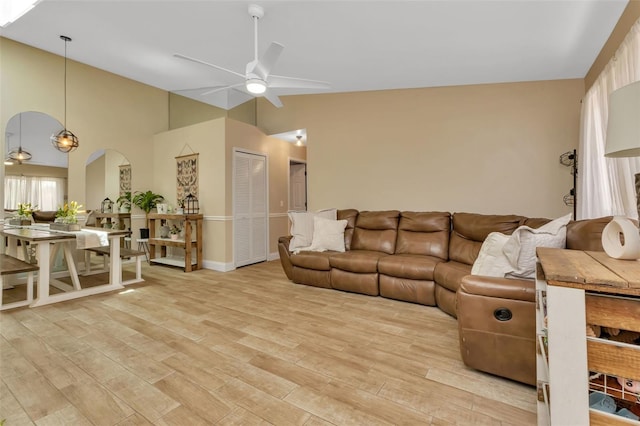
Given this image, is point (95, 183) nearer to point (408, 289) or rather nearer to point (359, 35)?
point (359, 35)

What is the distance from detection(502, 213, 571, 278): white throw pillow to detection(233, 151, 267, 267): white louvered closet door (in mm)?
4019

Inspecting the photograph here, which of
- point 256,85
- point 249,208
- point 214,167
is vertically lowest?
point 249,208

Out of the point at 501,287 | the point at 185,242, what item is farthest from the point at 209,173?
the point at 501,287

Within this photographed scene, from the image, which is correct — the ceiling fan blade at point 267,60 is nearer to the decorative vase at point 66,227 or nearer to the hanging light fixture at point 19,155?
the decorative vase at point 66,227

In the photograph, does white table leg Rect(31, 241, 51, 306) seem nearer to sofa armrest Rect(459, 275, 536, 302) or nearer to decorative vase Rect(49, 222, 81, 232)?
decorative vase Rect(49, 222, 81, 232)

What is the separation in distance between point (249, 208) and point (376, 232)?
8.01 ft

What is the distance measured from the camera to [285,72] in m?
3.92

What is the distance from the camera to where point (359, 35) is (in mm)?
2945

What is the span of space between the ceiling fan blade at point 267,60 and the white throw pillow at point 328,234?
204 cm

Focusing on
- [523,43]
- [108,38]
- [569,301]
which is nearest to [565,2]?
[523,43]

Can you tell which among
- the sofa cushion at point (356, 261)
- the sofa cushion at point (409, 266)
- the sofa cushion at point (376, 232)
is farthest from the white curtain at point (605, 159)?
the sofa cushion at point (356, 261)

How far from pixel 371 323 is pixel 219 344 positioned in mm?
1333

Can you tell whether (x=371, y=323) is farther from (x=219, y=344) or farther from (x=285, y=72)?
(x=285, y=72)

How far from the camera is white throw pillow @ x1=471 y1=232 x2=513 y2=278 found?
188cm
